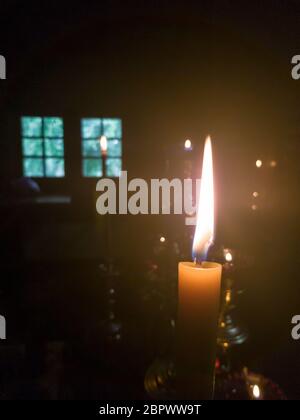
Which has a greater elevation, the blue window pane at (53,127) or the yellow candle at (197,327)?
the blue window pane at (53,127)

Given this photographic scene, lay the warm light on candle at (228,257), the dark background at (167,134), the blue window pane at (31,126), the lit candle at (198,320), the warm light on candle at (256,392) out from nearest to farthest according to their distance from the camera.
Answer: the lit candle at (198,320)
the warm light on candle at (256,392)
the warm light on candle at (228,257)
the dark background at (167,134)
the blue window pane at (31,126)

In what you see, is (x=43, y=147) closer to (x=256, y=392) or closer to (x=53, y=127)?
(x=53, y=127)

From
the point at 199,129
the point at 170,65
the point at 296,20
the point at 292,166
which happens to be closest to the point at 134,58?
the point at 170,65

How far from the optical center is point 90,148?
14.8ft

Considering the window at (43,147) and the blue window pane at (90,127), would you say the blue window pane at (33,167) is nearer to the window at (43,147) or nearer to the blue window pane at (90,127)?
the window at (43,147)

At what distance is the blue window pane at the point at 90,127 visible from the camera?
173 inches

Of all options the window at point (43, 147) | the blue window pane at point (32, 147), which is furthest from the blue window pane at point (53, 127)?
the blue window pane at point (32, 147)

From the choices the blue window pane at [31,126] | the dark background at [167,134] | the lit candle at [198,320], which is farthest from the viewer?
the blue window pane at [31,126]

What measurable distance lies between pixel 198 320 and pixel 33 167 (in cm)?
469

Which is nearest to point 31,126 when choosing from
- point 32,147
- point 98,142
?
point 32,147

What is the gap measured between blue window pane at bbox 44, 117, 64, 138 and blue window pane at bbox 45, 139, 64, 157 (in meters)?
0.09

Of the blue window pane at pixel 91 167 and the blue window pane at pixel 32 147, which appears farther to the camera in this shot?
the blue window pane at pixel 91 167

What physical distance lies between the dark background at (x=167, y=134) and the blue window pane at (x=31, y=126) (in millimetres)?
271

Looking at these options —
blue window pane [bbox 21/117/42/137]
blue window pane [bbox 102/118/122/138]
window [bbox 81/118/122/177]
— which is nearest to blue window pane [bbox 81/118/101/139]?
window [bbox 81/118/122/177]
